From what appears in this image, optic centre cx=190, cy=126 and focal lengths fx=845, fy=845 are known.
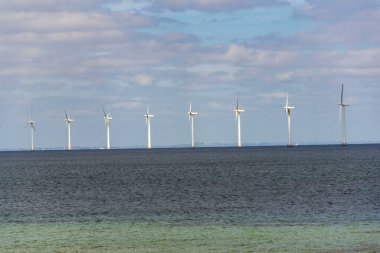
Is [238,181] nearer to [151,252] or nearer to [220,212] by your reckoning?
[220,212]

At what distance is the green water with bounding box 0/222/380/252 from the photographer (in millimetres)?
43250

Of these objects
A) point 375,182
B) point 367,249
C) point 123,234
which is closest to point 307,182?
point 375,182

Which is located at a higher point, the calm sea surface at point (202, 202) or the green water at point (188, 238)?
the calm sea surface at point (202, 202)

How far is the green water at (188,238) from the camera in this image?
43.2 meters

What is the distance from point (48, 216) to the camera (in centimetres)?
6531

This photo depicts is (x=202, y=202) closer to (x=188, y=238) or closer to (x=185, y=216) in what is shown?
(x=185, y=216)

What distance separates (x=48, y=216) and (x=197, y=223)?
14600 millimetres

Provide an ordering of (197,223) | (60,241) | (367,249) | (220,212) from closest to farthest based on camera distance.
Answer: (367,249)
(60,241)
(197,223)
(220,212)

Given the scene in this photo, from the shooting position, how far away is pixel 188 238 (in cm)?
4738

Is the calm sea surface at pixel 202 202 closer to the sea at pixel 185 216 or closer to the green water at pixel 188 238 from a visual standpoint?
the sea at pixel 185 216

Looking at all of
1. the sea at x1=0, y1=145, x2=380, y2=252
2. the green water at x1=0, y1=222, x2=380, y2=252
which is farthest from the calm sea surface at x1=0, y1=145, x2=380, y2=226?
the green water at x1=0, y1=222, x2=380, y2=252

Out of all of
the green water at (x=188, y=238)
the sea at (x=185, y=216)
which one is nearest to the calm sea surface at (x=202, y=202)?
the sea at (x=185, y=216)

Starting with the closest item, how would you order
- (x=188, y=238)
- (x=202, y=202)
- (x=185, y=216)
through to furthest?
1. (x=188, y=238)
2. (x=185, y=216)
3. (x=202, y=202)

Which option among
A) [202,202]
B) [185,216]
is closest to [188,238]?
[185,216]
